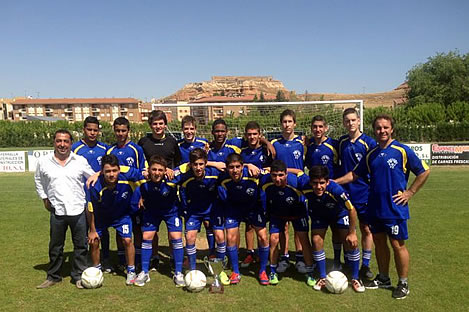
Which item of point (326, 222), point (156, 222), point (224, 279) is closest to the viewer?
point (326, 222)

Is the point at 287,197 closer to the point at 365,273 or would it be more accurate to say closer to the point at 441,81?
the point at 365,273

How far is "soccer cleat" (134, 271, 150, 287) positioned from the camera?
4.33 meters

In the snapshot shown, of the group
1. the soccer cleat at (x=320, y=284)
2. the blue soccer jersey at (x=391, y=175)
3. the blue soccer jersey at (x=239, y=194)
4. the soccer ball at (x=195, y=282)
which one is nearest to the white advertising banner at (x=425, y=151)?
the blue soccer jersey at (x=391, y=175)

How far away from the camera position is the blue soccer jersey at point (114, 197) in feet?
14.3

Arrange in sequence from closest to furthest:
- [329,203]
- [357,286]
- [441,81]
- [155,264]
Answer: [357,286], [329,203], [155,264], [441,81]

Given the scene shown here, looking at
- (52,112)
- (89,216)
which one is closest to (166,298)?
(89,216)

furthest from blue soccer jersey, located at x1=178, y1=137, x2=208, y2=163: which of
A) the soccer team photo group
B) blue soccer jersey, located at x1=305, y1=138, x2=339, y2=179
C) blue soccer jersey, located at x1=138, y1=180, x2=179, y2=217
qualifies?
blue soccer jersey, located at x1=305, y1=138, x2=339, y2=179

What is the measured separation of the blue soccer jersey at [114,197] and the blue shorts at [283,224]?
5.57 feet

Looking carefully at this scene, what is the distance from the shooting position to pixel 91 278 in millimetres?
4211

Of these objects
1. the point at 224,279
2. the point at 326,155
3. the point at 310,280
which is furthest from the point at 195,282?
the point at 326,155

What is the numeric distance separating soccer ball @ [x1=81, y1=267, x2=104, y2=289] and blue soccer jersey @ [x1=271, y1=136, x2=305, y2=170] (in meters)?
2.63

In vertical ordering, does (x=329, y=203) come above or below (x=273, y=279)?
above

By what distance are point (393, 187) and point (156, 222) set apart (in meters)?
2.79

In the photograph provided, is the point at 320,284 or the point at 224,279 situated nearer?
the point at 320,284
